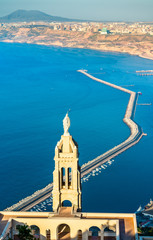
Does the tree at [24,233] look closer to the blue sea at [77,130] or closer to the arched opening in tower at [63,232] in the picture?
the arched opening in tower at [63,232]

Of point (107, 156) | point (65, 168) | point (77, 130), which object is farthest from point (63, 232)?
point (77, 130)

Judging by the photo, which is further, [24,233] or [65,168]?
[65,168]

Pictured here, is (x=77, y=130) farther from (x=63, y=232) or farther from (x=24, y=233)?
(x=24, y=233)

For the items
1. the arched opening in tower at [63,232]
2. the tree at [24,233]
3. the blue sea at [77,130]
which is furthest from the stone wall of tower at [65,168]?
the blue sea at [77,130]

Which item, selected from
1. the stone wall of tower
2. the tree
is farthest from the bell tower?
the tree

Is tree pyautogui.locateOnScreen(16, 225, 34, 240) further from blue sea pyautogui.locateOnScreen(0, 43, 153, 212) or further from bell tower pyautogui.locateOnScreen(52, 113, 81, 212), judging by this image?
blue sea pyautogui.locateOnScreen(0, 43, 153, 212)

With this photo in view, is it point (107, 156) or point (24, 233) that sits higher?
point (107, 156)

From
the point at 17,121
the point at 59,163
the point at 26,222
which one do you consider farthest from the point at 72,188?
the point at 17,121
